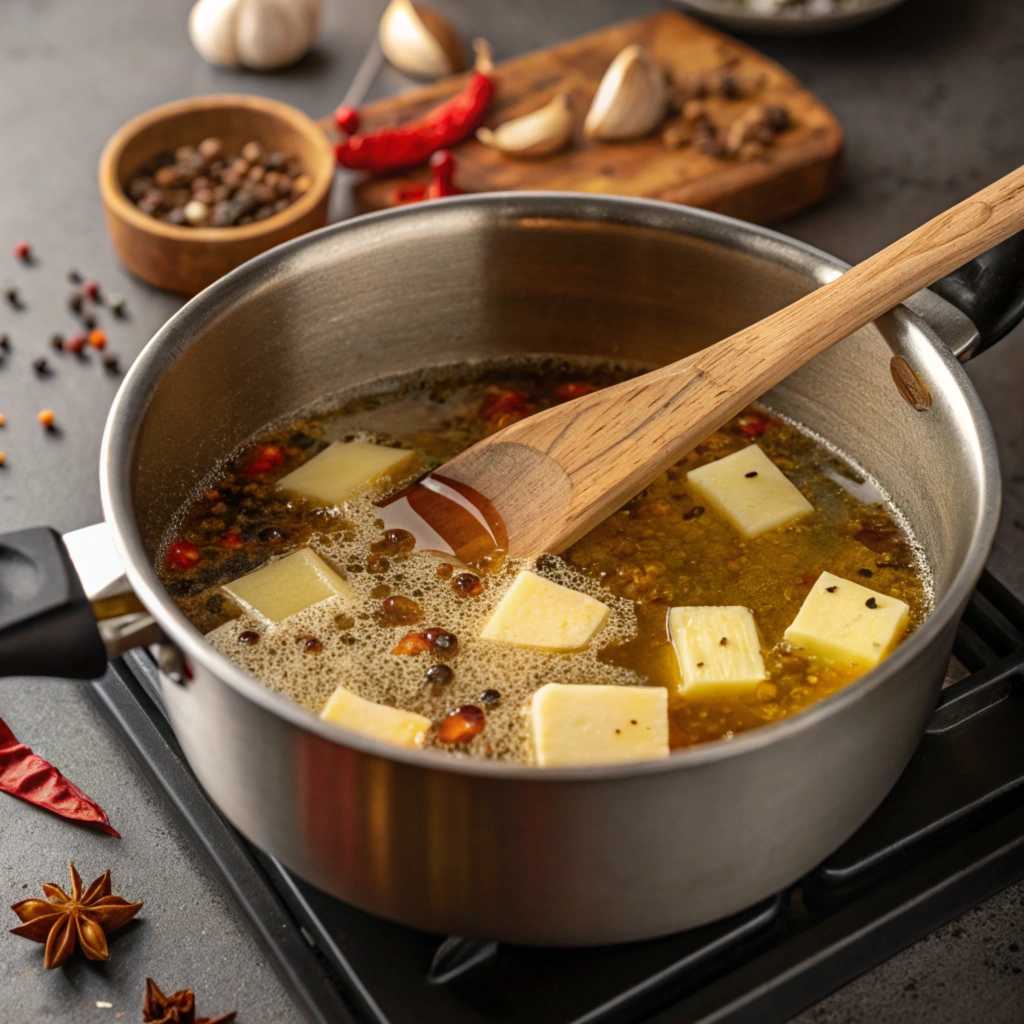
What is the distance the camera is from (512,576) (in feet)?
3.87

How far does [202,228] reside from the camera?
5.59 feet

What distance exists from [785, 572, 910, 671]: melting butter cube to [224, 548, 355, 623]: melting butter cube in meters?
0.43

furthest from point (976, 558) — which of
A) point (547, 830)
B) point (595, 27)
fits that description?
point (595, 27)

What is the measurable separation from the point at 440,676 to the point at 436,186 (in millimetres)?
957

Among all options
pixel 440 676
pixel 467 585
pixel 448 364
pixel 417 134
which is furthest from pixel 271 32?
pixel 440 676

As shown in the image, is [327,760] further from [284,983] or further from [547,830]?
[284,983]

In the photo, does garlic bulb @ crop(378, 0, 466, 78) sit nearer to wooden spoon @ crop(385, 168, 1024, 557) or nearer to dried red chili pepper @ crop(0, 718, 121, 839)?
wooden spoon @ crop(385, 168, 1024, 557)

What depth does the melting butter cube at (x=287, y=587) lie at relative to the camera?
1142mm

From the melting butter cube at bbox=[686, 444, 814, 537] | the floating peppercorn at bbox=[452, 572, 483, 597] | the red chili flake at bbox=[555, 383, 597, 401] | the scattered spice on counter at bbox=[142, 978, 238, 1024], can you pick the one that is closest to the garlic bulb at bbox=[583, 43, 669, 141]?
the red chili flake at bbox=[555, 383, 597, 401]

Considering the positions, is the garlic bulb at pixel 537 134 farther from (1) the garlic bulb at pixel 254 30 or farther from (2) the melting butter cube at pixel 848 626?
(2) the melting butter cube at pixel 848 626

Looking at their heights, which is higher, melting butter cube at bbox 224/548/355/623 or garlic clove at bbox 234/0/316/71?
garlic clove at bbox 234/0/316/71

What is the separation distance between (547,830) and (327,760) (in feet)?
0.48

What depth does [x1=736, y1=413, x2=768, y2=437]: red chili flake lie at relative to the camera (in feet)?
4.52

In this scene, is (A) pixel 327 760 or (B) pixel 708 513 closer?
(A) pixel 327 760
